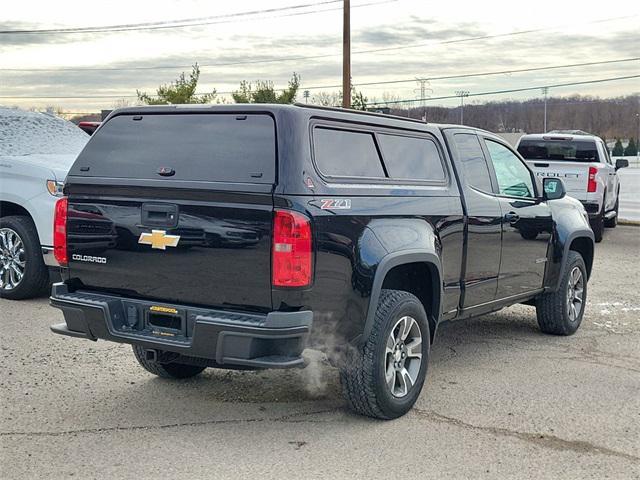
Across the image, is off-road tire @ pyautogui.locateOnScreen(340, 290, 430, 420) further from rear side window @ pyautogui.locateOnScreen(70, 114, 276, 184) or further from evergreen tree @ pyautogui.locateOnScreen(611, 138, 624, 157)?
evergreen tree @ pyautogui.locateOnScreen(611, 138, 624, 157)

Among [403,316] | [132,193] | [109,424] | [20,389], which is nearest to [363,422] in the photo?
[403,316]

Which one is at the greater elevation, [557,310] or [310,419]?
[557,310]

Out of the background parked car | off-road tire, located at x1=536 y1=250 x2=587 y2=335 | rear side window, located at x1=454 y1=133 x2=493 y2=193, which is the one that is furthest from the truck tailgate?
the background parked car

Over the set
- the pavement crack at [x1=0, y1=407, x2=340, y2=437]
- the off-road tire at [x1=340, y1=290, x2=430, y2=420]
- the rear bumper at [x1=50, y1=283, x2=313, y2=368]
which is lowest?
the pavement crack at [x1=0, y1=407, x2=340, y2=437]

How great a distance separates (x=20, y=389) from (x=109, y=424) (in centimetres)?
99

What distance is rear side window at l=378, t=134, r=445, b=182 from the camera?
5516 mm

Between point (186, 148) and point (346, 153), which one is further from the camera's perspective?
point (346, 153)

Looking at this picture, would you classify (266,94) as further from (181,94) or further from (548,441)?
(548,441)

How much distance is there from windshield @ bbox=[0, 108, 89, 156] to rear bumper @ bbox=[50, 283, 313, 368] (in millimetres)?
4787

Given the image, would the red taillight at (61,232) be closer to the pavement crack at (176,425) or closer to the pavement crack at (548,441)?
the pavement crack at (176,425)

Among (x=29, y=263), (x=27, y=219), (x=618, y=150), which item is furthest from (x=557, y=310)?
(x=618, y=150)

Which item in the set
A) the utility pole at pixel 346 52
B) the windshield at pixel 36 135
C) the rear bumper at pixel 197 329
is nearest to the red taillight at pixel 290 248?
the rear bumper at pixel 197 329

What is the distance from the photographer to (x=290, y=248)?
445cm

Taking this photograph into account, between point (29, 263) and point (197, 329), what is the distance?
14.9 feet
